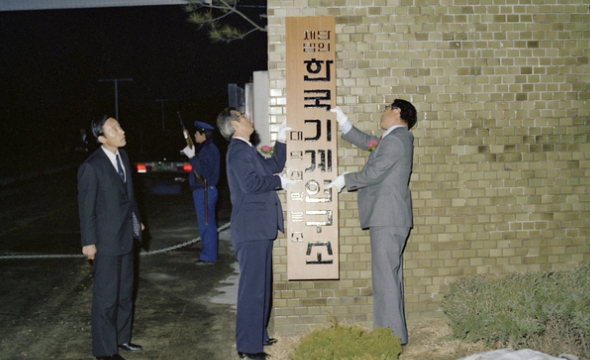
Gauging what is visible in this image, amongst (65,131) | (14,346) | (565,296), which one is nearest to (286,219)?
(565,296)

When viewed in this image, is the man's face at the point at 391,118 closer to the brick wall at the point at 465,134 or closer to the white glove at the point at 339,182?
the brick wall at the point at 465,134

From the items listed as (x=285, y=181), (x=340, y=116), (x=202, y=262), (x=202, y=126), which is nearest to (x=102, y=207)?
(x=285, y=181)

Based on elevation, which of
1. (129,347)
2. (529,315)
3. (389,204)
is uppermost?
(389,204)

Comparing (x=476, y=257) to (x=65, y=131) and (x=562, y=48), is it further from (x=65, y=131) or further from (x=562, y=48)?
(x=65, y=131)

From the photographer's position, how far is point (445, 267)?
6.07m

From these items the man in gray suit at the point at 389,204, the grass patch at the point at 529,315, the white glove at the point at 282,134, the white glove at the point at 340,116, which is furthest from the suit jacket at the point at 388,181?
the grass patch at the point at 529,315

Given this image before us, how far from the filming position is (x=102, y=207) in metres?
5.34

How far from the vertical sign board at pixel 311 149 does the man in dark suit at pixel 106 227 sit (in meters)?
1.45

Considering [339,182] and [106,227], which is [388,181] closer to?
[339,182]

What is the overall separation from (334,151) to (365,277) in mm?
1232

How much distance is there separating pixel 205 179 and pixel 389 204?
4285mm

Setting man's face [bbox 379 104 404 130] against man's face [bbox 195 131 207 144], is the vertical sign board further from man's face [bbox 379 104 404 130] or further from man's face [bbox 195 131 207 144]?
man's face [bbox 195 131 207 144]

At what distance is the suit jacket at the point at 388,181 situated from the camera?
524cm

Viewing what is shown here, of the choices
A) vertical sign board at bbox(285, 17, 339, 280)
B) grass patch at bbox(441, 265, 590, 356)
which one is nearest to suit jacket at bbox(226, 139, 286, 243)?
vertical sign board at bbox(285, 17, 339, 280)
